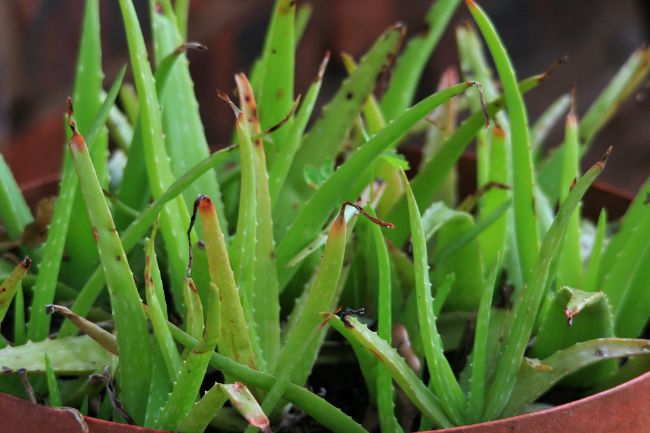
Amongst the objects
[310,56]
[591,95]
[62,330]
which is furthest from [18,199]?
[591,95]

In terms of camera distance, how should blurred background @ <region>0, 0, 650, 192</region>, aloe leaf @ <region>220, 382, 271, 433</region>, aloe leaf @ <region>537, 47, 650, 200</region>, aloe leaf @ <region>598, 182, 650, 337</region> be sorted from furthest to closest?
blurred background @ <region>0, 0, 650, 192</region>, aloe leaf @ <region>537, 47, 650, 200</region>, aloe leaf @ <region>598, 182, 650, 337</region>, aloe leaf @ <region>220, 382, 271, 433</region>

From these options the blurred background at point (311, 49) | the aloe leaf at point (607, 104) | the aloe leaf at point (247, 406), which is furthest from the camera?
the blurred background at point (311, 49)

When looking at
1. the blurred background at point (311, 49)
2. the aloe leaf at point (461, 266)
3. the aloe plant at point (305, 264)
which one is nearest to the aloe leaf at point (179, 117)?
the aloe plant at point (305, 264)

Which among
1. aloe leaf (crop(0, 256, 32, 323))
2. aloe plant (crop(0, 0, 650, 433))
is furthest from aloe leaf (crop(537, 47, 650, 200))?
aloe leaf (crop(0, 256, 32, 323))

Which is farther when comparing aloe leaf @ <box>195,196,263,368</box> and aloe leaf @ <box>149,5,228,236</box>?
aloe leaf @ <box>149,5,228,236</box>

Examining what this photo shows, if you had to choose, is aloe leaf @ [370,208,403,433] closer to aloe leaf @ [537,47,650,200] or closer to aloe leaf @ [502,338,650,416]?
aloe leaf @ [502,338,650,416]

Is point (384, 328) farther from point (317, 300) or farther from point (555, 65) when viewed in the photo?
point (555, 65)

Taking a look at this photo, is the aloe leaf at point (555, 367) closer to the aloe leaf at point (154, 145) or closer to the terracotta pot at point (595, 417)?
the terracotta pot at point (595, 417)
